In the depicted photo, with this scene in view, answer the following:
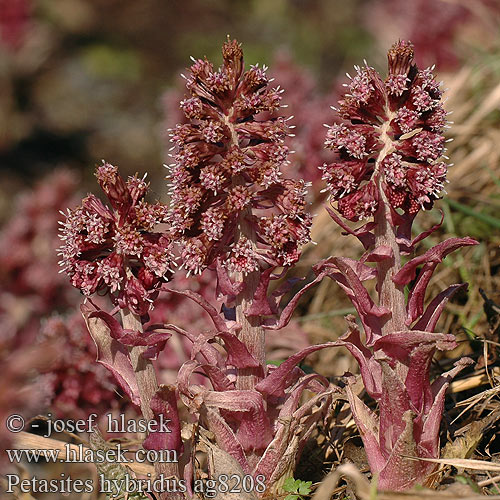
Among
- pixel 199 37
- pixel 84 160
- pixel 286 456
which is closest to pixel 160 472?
pixel 286 456

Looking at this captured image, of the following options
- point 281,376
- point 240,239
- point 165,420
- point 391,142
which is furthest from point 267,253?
point 165,420

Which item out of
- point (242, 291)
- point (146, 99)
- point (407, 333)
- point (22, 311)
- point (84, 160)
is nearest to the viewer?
point (407, 333)

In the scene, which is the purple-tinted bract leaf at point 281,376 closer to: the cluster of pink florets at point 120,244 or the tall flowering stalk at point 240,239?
the tall flowering stalk at point 240,239

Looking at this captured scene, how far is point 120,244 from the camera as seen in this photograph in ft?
6.58

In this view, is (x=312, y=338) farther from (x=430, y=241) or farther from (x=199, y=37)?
(x=199, y=37)

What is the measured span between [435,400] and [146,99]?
10.4m

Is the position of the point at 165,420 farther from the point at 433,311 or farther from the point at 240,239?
the point at 433,311

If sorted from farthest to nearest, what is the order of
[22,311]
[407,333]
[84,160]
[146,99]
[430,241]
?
[146,99] < [84,160] < [22,311] < [430,241] < [407,333]

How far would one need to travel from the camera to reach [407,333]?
6.36ft

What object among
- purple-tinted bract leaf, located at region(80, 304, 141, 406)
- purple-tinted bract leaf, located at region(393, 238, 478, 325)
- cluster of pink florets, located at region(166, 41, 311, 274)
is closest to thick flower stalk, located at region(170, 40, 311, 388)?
cluster of pink florets, located at region(166, 41, 311, 274)

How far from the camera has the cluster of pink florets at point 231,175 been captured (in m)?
1.95

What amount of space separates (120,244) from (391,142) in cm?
83

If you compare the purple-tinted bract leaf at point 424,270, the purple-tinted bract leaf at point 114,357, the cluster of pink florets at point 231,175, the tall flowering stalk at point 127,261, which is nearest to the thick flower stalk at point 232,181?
the cluster of pink florets at point 231,175

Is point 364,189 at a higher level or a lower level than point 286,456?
higher
